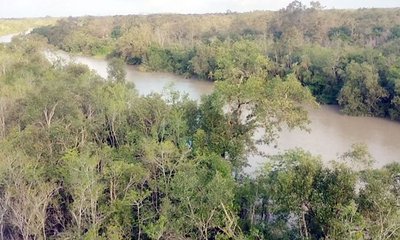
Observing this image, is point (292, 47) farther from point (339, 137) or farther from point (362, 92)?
point (339, 137)

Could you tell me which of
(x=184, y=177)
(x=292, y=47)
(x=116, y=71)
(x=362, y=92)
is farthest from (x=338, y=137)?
(x=116, y=71)

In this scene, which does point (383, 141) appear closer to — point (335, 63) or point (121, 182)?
point (335, 63)

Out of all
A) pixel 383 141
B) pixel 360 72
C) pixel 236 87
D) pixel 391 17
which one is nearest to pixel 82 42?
pixel 391 17

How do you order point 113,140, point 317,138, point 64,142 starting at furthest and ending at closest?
point 317,138 < point 113,140 < point 64,142

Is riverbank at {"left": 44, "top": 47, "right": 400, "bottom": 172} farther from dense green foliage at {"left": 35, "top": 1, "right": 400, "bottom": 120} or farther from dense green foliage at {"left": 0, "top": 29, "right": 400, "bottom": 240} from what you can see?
dense green foliage at {"left": 0, "top": 29, "right": 400, "bottom": 240}

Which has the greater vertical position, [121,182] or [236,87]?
[236,87]

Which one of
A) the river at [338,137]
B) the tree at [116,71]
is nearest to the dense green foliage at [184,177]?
the river at [338,137]

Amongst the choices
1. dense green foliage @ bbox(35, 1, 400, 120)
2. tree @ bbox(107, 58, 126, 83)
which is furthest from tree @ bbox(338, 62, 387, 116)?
tree @ bbox(107, 58, 126, 83)

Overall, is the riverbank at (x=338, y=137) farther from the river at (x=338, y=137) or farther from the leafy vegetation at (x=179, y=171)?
the leafy vegetation at (x=179, y=171)
